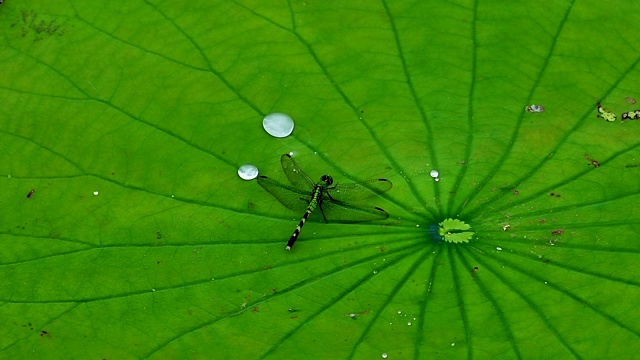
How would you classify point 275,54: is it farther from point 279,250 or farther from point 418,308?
point 418,308

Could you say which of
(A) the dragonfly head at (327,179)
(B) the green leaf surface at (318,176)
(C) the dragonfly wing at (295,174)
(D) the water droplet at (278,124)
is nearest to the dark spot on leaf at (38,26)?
(B) the green leaf surface at (318,176)

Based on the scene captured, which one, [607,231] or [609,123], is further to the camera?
[609,123]

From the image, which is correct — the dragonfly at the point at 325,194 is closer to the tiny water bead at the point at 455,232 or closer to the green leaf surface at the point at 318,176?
the green leaf surface at the point at 318,176

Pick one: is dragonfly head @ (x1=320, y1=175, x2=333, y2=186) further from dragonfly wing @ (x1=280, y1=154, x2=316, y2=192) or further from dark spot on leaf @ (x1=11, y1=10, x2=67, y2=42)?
dark spot on leaf @ (x1=11, y1=10, x2=67, y2=42)

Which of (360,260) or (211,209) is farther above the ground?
(360,260)

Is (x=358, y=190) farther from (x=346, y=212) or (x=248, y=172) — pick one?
(x=248, y=172)

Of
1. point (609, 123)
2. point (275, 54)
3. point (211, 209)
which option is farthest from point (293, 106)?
point (609, 123)

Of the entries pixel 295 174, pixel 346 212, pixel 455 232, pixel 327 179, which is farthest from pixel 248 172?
pixel 455 232
